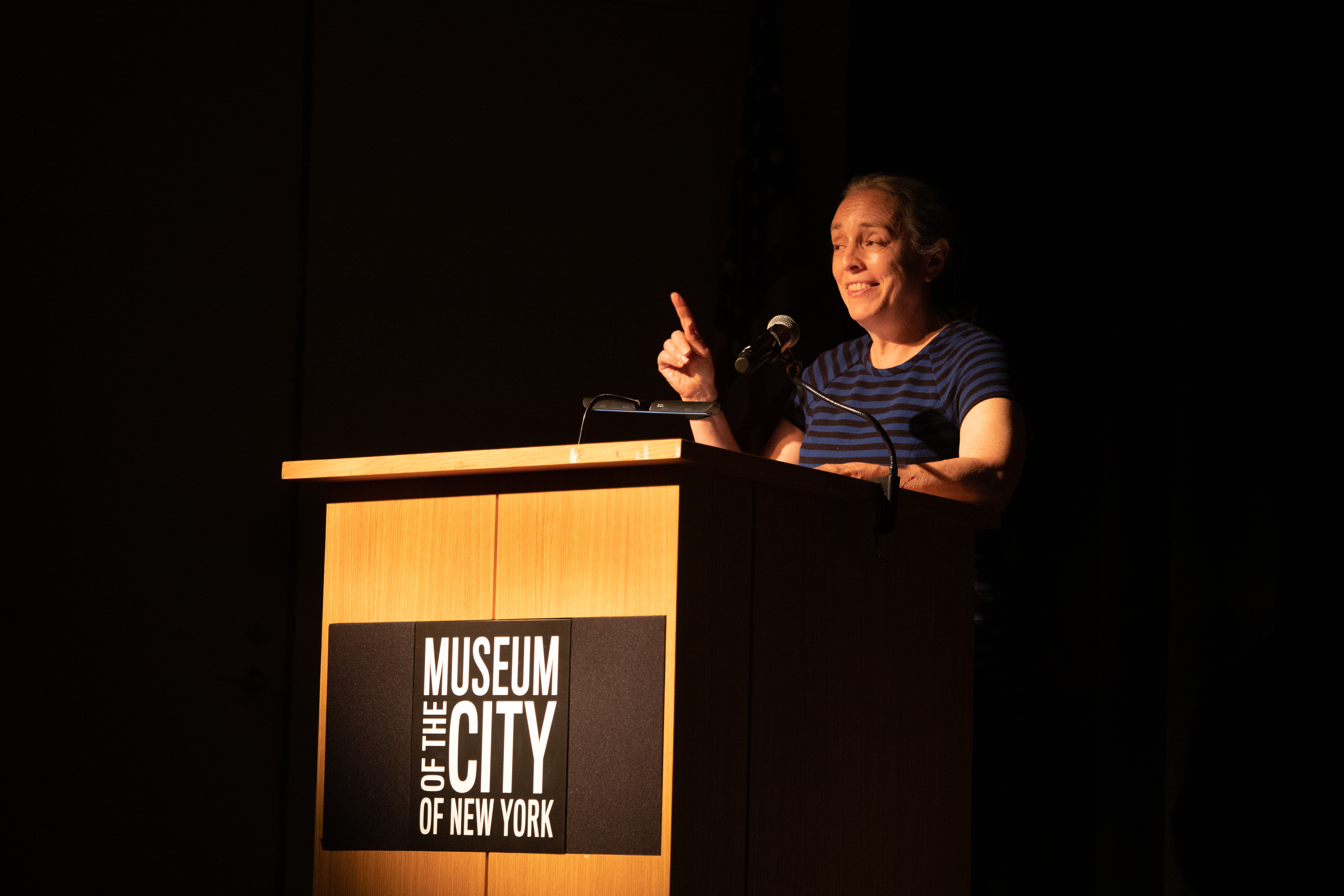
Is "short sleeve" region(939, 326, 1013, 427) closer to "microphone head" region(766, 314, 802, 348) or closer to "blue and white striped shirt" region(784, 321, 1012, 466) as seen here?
"blue and white striped shirt" region(784, 321, 1012, 466)

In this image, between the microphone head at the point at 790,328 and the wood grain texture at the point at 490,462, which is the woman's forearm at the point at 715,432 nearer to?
the microphone head at the point at 790,328

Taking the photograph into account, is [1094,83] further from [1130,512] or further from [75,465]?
[75,465]

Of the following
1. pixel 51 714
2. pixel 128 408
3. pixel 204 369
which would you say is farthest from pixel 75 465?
pixel 51 714

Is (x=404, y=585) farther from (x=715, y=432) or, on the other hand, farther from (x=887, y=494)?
(x=715, y=432)

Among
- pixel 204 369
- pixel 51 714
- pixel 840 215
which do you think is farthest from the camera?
pixel 204 369

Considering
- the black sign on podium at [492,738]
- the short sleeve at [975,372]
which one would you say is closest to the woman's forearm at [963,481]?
the short sleeve at [975,372]

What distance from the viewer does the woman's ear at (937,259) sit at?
86.3 inches

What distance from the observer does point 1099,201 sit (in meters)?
2.69

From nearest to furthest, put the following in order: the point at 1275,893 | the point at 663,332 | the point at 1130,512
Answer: the point at 1275,893, the point at 1130,512, the point at 663,332

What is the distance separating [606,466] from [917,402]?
0.90 m

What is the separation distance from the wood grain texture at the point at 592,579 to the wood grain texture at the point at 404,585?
3 centimetres

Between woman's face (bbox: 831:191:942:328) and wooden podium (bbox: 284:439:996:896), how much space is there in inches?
24.3

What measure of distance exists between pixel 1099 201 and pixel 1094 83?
0.88 feet

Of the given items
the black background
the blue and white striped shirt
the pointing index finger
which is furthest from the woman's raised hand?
the black background
